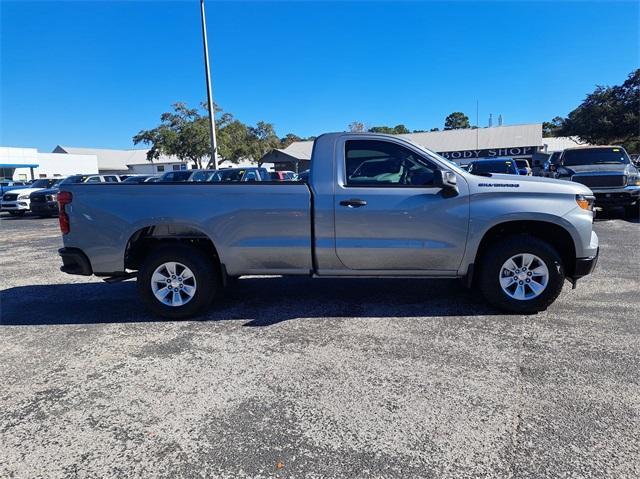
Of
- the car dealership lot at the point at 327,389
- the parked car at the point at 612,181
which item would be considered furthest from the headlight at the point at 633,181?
the car dealership lot at the point at 327,389

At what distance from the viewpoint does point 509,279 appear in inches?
187

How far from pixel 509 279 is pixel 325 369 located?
7.80ft

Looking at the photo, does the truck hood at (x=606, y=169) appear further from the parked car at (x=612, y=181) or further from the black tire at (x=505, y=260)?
the black tire at (x=505, y=260)

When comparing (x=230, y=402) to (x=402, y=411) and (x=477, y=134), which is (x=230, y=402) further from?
(x=477, y=134)

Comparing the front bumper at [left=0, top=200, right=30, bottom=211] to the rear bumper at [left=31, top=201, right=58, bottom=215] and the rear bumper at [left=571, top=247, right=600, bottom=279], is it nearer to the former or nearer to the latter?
the rear bumper at [left=31, top=201, right=58, bottom=215]

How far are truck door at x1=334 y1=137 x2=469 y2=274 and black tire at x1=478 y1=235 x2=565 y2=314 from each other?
1.16 feet

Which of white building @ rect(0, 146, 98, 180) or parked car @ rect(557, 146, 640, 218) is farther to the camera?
white building @ rect(0, 146, 98, 180)

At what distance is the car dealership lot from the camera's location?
8.40 ft

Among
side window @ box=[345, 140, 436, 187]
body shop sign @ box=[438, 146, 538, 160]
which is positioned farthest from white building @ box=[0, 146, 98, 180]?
side window @ box=[345, 140, 436, 187]

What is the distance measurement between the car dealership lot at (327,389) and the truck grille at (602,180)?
24.2ft

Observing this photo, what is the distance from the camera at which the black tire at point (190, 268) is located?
4.85 m

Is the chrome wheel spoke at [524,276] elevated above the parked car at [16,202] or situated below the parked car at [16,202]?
below

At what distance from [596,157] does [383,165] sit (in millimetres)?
11328

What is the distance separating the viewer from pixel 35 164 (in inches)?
2140
